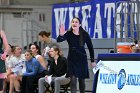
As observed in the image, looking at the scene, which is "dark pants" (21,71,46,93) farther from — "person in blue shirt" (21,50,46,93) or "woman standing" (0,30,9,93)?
"woman standing" (0,30,9,93)

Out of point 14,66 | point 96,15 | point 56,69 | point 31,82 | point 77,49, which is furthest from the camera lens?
point 96,15

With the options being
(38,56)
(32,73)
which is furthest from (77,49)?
(32,73)

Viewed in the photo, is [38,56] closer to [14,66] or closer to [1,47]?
[14,66]

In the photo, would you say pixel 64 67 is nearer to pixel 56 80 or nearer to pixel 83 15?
pixel 56 80

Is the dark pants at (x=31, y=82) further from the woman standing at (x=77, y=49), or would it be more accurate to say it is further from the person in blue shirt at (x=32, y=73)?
the woman standing at (x=77, y=49)

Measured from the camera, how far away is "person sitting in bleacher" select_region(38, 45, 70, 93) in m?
10.4

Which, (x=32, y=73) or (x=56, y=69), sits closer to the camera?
(x=56, y=69)

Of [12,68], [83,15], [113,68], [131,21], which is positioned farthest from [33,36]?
[113,68]

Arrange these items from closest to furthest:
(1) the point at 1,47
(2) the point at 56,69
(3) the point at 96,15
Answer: (1) the point at 1,47 < (2) the point at 56,69 < (3) the point at 96,15

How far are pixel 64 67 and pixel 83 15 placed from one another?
3.95 m

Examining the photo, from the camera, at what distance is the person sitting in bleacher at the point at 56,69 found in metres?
10.4

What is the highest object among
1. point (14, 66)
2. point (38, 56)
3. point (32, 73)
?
point (38, 56)

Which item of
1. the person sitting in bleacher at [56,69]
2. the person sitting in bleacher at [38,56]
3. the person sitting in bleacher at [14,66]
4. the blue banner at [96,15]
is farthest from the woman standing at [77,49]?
the blue banner at [96,15]

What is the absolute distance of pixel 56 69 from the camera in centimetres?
1066
